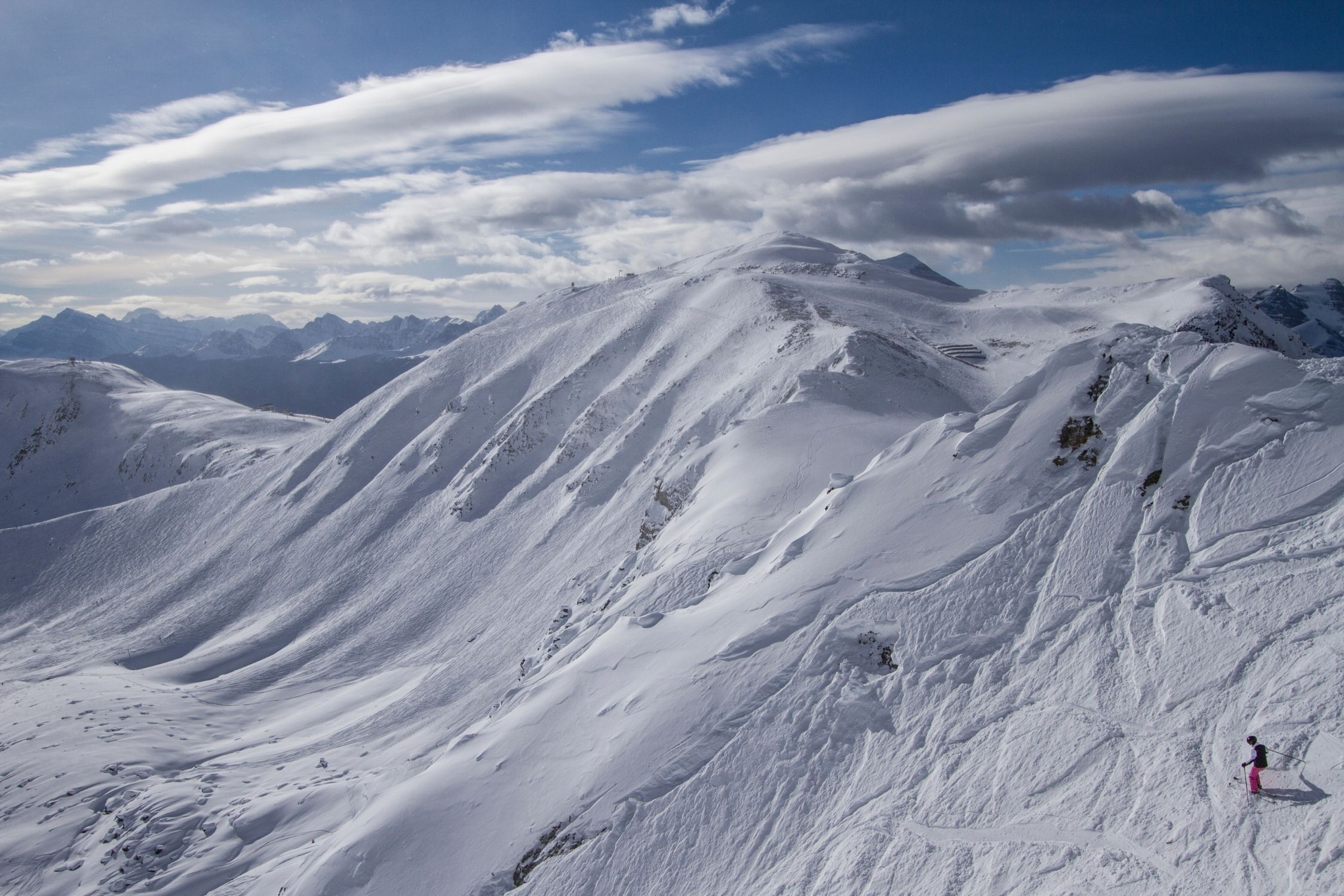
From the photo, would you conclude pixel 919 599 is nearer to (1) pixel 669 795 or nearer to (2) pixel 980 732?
(2) pixel 980 732

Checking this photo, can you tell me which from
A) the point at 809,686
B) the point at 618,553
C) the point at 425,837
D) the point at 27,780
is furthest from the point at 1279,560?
the point at 27,780

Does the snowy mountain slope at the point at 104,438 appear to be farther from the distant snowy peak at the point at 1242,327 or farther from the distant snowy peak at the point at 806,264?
the distant snowy peak at the point at 1242,327

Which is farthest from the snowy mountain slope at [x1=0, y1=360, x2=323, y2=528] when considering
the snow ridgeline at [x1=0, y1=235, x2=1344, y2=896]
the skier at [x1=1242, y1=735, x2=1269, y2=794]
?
the skier at [x1=1242, y1=735, x2=1269, y2=794]

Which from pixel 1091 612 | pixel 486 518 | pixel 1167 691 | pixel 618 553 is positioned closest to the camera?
pixel 1167 691

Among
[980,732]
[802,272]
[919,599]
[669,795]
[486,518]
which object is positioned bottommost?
[486,518]

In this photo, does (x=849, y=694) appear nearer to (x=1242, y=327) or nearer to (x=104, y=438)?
(x=1242, y=327)

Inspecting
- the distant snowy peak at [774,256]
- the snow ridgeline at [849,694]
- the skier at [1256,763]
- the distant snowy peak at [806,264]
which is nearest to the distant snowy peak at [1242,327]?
the snow ridgeline at [849,694]

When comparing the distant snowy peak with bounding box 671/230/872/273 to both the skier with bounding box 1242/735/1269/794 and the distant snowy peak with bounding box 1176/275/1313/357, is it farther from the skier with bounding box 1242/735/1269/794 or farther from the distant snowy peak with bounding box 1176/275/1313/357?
the skier with bounding box 1242/735/1269/794
